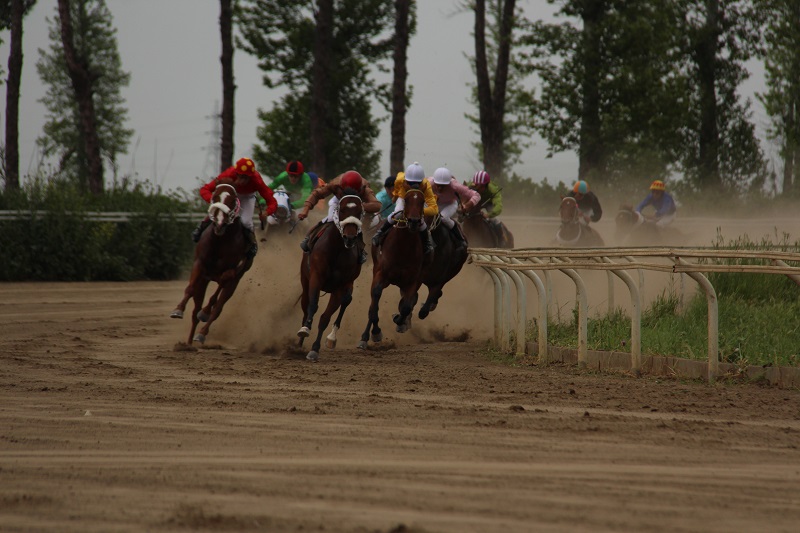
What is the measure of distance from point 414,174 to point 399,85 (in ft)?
55.4

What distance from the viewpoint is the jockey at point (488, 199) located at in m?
17.3

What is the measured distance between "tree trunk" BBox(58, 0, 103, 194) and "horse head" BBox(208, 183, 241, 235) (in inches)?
662

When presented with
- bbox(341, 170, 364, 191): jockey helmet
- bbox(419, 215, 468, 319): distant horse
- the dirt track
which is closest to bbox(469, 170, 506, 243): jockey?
bbox(419, 215, 468, 319): distant horse

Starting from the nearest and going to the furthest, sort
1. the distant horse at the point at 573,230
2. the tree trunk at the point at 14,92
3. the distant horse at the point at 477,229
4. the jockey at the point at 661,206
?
the distant horse at the point at 477,229, the distant horse at the point at 573,230, the jockey at the point at 661,206, the tree trunk at the point at 14,92

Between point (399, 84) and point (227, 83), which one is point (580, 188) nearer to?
point (399, 84)

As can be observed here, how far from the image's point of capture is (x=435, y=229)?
14641 mm

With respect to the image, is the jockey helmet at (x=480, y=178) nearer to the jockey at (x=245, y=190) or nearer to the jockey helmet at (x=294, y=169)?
the jockey helmet at (x=294, y=169)

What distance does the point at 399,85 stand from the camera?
97.3 ft

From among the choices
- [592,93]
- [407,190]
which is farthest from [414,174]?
[592,93]

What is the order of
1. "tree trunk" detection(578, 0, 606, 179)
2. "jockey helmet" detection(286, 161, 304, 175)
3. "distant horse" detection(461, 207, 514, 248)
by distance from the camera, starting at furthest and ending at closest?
"tree trunk" detection(578, 0, 606, 179)
"distant horse" detection(461, 207, 514, 248)
"jockey helmet" detection(286, 161, 304, 175)

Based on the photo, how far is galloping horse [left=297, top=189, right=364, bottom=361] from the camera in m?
12.7

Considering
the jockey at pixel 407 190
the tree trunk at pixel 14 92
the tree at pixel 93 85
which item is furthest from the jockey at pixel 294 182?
the tree at pixel 93 85

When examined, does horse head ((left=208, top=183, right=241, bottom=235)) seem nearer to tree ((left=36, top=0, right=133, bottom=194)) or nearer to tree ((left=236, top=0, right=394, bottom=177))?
tree ((left=236, top=0, right=394, bottom=177))

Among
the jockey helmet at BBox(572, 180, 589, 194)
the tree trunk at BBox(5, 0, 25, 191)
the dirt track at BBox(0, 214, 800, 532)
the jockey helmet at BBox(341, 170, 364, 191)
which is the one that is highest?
the tree trunk at BBox(5, 0, 25, 191)
